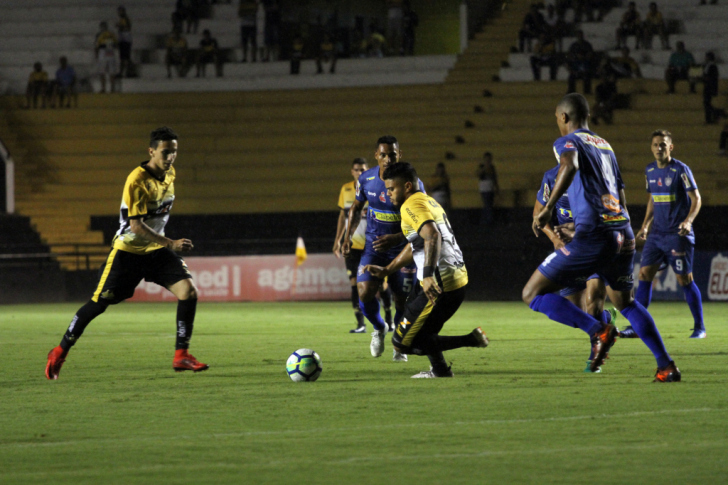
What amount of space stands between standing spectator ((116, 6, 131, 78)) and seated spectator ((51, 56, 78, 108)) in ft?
4.96

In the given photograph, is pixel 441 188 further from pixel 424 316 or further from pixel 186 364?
pixel 424 316

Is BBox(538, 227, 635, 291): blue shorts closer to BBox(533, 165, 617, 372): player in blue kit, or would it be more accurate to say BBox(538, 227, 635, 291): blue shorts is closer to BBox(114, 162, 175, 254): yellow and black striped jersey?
BBox(533, 165, 617, 372): player in blue kit

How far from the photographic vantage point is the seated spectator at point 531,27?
99.1 feet

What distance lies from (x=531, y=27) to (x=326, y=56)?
20.3 ft

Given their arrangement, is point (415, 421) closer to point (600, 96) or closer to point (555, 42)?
point (600, 96)

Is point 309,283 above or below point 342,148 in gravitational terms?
below

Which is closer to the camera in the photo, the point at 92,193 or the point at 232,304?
the point at 232,304

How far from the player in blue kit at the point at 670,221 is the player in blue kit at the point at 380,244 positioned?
3229 millimetres

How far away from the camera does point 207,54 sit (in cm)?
3294

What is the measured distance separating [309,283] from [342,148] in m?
7.29

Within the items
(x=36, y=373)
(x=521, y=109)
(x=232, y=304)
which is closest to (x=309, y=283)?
(x=232, y=304)

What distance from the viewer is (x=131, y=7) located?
1374 inches

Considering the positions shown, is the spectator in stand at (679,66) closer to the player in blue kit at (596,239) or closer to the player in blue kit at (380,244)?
the player in blue kit at (380,244)

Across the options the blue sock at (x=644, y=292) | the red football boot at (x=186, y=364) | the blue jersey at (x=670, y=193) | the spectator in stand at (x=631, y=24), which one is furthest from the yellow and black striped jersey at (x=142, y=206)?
the spectator in stand at (x=631, y=24)
